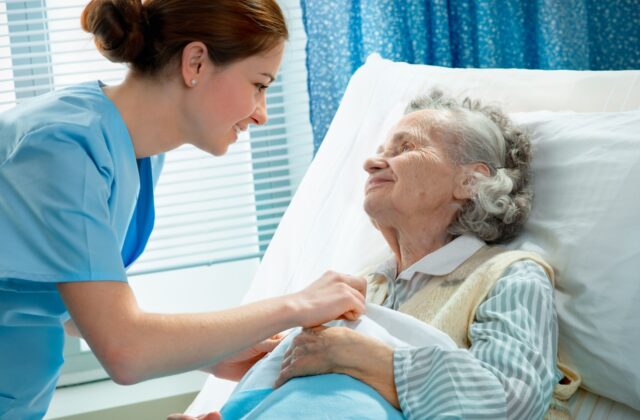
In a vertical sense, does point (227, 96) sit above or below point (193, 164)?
above

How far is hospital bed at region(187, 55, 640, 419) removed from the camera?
1407mm

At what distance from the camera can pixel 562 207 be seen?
1.58 m

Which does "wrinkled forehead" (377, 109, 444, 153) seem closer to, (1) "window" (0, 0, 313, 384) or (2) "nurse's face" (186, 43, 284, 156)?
(2) "nurse's face" (186, 43, 284, 156)

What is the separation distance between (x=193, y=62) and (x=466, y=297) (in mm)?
630

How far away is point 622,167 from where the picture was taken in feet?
4.89

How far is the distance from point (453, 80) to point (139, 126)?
0.89 metres

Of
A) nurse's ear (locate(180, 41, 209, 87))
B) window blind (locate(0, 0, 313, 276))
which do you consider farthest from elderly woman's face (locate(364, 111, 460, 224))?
window blind (locate(0, 0, 313, 276))

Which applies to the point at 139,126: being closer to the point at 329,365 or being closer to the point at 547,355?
the point at 329,365

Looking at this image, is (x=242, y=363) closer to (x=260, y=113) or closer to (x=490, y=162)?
(x=260, y=113)

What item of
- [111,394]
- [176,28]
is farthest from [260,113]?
[111,394]

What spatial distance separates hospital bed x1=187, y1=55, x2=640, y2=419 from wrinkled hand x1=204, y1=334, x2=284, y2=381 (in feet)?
0.69

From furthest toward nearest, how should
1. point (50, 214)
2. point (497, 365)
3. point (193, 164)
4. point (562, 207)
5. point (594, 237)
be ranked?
point (193, 164) → point (562, 207) → point (594, 237) → point (497, 365) → point (50, 214)

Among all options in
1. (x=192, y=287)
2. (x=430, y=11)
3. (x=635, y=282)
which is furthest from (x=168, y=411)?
(x=635, y=282)

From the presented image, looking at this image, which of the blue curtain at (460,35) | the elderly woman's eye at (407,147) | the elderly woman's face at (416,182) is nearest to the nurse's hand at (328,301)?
the elderly woman's face at (416,182)
